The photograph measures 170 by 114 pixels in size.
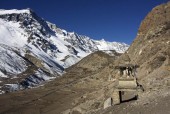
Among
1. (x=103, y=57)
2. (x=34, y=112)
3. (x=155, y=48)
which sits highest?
(x=103, y=57)

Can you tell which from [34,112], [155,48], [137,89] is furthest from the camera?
[34,112]

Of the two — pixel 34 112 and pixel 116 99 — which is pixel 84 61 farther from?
pixel 116 99

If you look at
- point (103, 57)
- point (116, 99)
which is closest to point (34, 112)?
point (116, 99)

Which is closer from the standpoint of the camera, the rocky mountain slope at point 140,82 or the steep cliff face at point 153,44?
the rocky mountain slope at point 140,82

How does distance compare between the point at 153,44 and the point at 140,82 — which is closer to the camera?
the point at 140,82

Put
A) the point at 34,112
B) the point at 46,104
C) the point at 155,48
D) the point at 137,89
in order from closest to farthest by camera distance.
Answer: the point at 137,89 < the point at 155,48 < the point at 34,112 < the point at 46,104

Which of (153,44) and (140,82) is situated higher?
(153,44)

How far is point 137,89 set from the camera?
28.6 m

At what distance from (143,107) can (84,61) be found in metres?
145

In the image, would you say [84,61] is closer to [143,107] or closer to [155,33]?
[155,33]

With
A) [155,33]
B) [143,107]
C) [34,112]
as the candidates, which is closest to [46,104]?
[34,112]

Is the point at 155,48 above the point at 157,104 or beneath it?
above

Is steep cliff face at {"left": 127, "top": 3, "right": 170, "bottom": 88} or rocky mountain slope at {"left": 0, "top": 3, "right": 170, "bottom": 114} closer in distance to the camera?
rocky mountain slope at {"left": 0, "top": 3, "right": 170, "bottom": 114}

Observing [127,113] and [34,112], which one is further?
[34,112]
